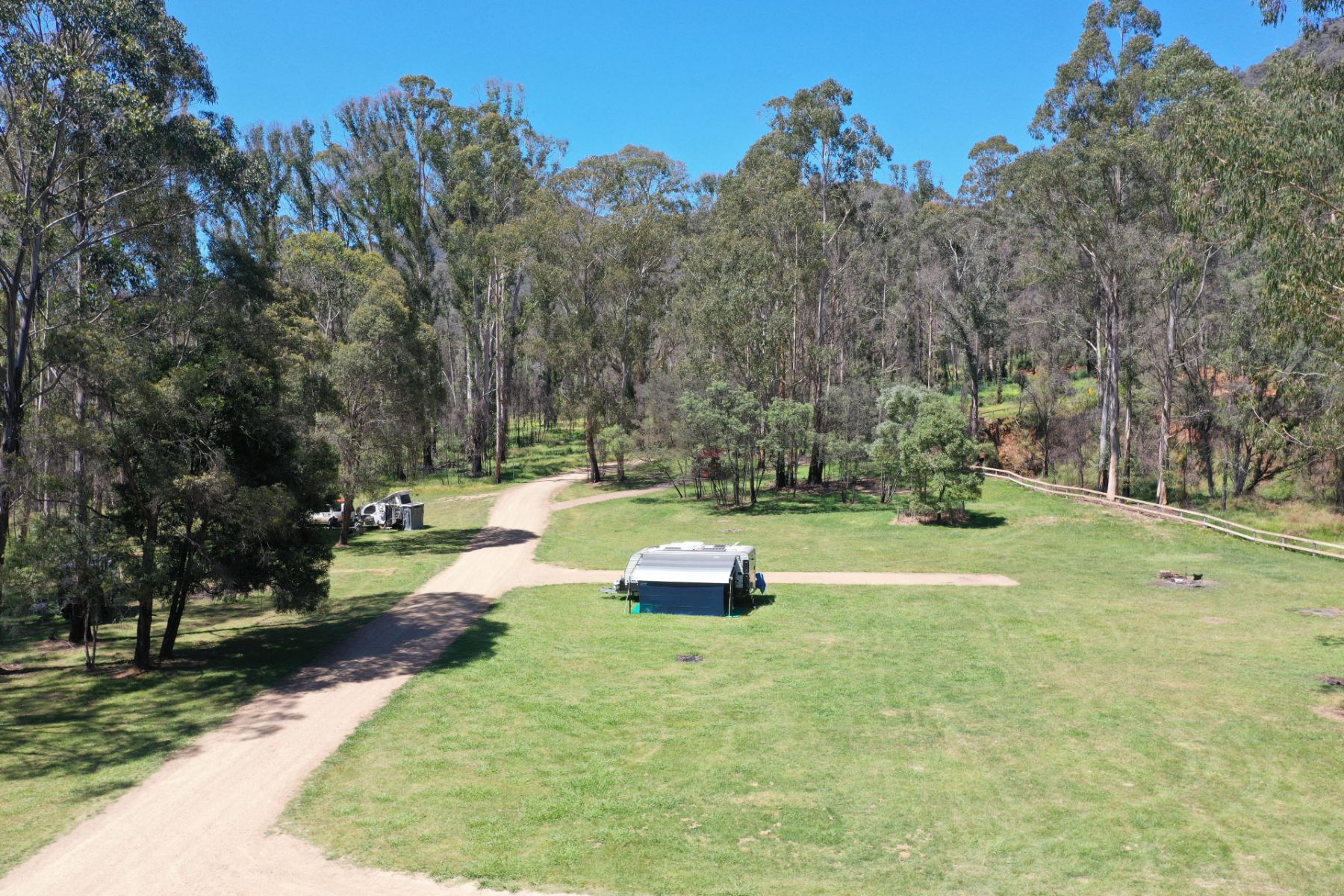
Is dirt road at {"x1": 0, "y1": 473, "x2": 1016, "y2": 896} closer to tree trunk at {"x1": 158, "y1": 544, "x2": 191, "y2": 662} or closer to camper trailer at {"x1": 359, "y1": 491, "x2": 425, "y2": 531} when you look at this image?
tree trunk at {"x1": 158, "y1": 544, "x2": 191, "y2": 662}

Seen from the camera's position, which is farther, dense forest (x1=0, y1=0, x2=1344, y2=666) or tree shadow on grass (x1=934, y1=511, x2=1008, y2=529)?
tree shadow on grass (x1=934, y1=511, x2=1008, y2=529)

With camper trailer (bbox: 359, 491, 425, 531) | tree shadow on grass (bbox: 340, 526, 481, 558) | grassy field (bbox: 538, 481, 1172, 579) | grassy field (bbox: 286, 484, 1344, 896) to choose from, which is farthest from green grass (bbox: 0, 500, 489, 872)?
grassy field (bbox: 538, 481, 1172, 579)

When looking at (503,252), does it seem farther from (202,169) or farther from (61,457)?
(61,457)

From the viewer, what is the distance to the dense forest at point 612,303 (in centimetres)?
1655

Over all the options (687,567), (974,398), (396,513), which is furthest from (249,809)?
(974,398)

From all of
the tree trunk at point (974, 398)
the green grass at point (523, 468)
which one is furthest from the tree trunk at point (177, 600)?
the tree trunk at point (974, 398)

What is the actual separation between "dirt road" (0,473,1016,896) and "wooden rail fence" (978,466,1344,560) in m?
29.2

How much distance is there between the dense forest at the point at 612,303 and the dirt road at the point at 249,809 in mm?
3110

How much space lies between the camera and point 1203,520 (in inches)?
1284

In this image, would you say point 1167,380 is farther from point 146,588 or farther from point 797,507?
point 146,588

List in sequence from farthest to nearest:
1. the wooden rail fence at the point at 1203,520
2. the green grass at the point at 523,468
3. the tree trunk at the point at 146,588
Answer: the green grass at the point at 523,468
the wooden rail fence at the point at 1203,520
the tree trunk at the point at 146,588

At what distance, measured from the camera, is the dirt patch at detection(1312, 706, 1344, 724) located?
13375 mm

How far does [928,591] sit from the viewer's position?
23922 mm

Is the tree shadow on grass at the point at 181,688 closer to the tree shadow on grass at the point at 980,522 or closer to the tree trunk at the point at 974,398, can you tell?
the tree shadow on grass at the point at 980,522
